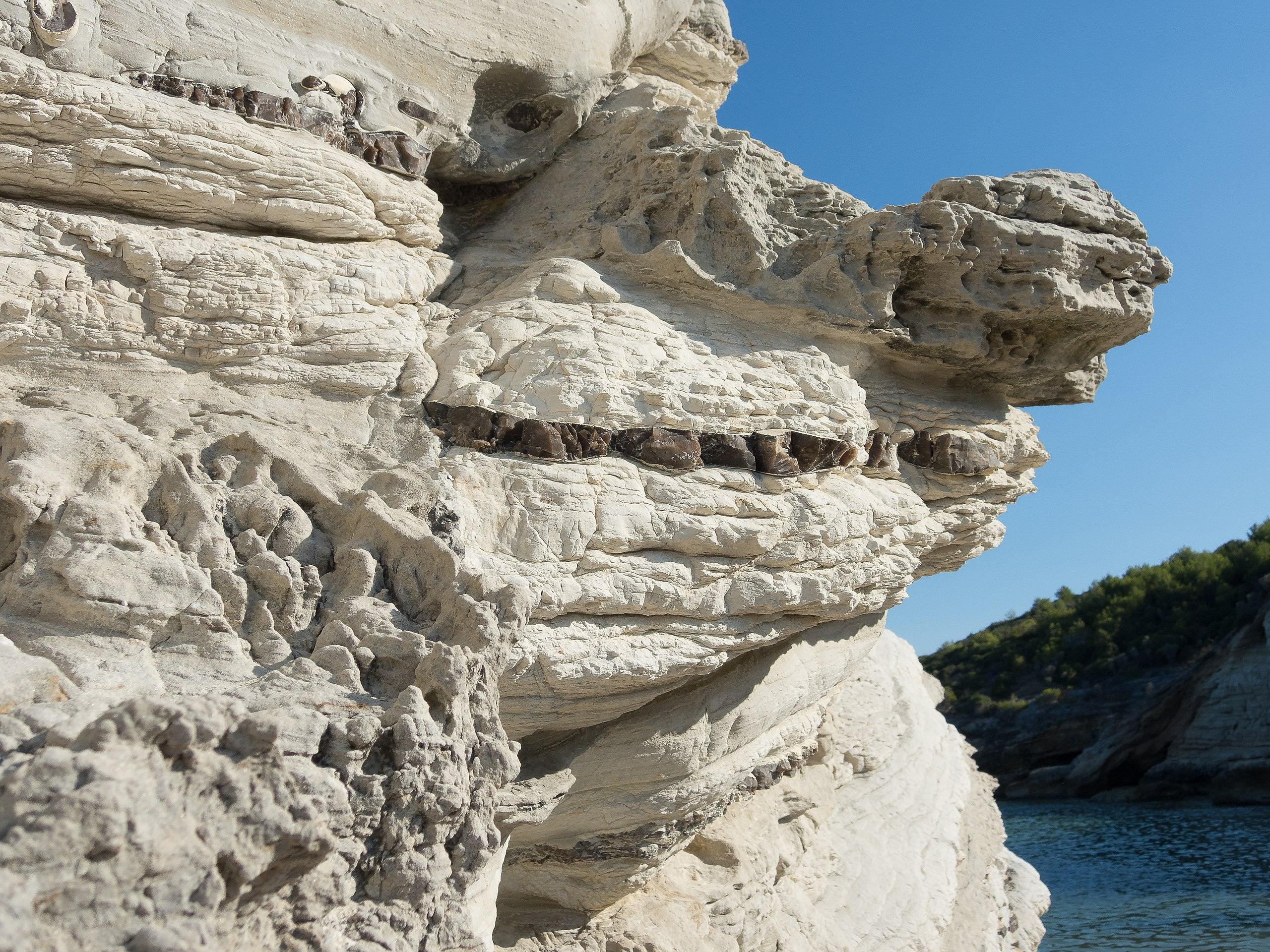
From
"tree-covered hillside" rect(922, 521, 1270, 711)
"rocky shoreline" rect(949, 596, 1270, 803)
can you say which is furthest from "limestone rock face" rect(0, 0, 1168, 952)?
"tree-covered hillside" rect(922, 521, 1270, 711)

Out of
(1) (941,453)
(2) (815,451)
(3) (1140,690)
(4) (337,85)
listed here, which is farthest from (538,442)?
(3) (1140,690)

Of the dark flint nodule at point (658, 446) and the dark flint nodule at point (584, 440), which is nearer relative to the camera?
the dark flint nodule at point (584, 440)

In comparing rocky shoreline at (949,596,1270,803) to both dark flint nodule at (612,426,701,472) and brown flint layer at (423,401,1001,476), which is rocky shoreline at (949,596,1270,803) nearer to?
brown flint layer at (423,401,1001,476)

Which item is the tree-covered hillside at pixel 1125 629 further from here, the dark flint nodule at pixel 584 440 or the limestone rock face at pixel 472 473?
the dark flint nodule at pixel 584 440

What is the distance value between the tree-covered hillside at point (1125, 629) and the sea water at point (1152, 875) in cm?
551

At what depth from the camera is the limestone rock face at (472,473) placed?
2791mm

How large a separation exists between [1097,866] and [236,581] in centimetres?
1563

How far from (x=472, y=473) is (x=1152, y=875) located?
45.8 feet

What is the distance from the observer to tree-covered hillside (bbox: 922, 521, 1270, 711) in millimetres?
26031

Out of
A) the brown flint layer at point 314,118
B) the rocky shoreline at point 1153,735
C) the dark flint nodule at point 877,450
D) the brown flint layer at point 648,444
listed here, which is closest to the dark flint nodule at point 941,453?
the dark flint nodule at point 877,450

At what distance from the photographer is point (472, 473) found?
422 centimetres

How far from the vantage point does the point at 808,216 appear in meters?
5.85

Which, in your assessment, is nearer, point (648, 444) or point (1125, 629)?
point (648, 444)

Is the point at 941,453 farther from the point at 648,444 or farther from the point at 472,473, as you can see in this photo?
the point at 472,473
